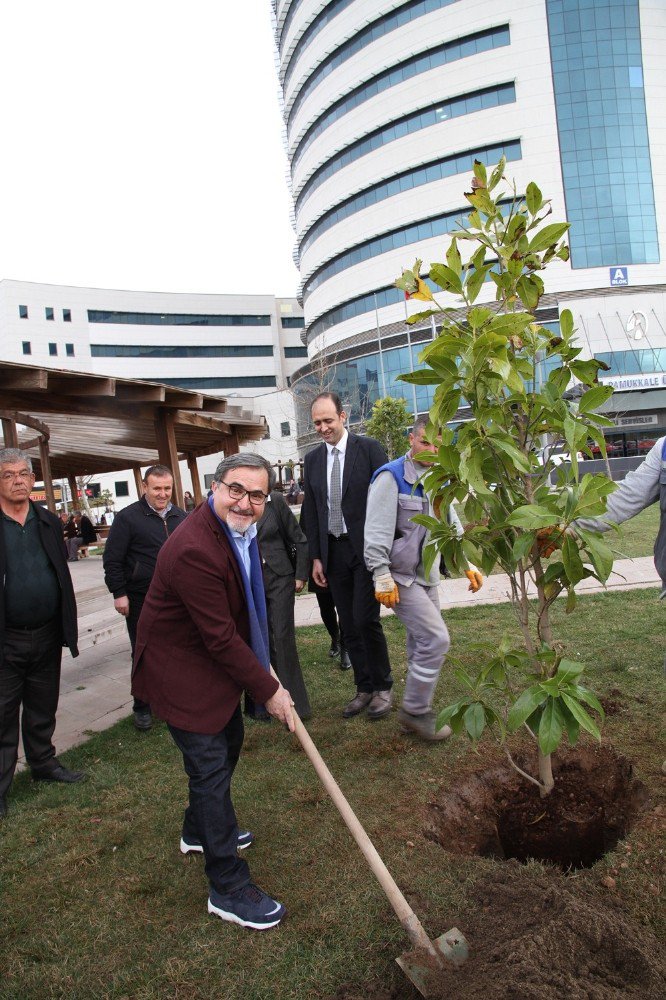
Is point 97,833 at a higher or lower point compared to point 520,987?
lower

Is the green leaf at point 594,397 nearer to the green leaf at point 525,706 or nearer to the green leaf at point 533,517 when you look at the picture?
the green leaf at point 533,517

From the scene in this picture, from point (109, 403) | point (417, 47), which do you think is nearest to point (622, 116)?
point (417, 47)

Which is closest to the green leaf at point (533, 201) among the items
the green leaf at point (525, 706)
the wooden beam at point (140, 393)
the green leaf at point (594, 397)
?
the green leaf at point (594, 397)

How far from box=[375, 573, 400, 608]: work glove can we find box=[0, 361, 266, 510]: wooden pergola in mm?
3288

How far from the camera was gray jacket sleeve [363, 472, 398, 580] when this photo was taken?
3.96 meters

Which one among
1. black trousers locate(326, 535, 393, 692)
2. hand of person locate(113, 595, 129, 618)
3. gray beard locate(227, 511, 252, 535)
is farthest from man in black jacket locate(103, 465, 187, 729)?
gray beard locate(227, 511, 252, 535)

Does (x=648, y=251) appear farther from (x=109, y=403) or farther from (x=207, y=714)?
(x=207, y=714)

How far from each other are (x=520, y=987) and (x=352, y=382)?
47.6 metres

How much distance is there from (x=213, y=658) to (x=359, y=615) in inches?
79.7

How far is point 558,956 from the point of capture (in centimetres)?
190

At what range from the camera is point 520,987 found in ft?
5.91

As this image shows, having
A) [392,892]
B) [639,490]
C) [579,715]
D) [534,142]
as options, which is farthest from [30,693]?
[534,142]

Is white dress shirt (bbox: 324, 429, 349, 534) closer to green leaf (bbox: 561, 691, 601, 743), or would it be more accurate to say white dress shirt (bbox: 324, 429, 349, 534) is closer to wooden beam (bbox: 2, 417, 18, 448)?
green leaf (bbox: 561, 691, 601, 743)

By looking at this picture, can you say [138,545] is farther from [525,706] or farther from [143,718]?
[525,706]
